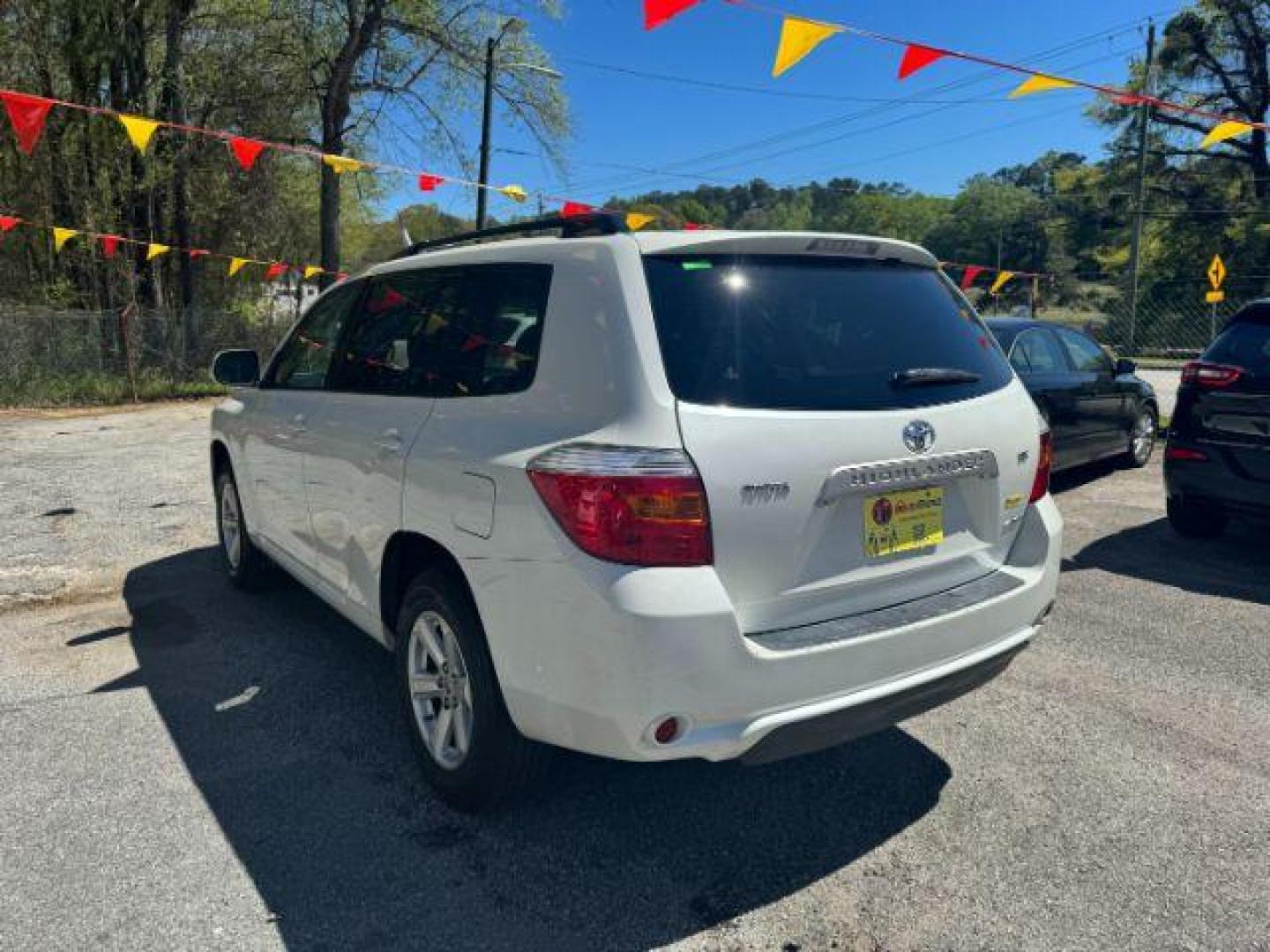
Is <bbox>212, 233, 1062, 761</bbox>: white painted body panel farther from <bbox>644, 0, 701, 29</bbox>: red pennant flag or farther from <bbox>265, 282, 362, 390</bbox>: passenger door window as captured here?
<bbox>644, 0, 701, 29</bbox>: red pennant flag

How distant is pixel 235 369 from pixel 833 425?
3.61 meters

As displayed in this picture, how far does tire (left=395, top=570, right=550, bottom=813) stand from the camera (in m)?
2.65

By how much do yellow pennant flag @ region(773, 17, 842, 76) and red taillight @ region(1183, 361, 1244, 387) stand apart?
370 centimetres

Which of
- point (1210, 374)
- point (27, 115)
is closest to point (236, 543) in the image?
point (1210, 374)

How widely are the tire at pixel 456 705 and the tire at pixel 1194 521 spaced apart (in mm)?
5274

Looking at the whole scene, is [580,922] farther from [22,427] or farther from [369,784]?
[22,427]

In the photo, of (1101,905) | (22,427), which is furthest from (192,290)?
(1101,905)

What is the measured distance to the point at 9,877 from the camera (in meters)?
2.57

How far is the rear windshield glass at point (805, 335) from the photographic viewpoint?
243 cm

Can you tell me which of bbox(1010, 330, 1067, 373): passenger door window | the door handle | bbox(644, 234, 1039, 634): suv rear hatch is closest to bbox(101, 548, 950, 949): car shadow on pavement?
bbox(644, 234, 1039, 634): suv rear hatch

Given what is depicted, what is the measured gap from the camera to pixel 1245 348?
567 cm

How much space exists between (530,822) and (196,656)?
2279 mm

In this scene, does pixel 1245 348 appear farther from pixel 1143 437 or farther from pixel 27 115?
pixel 27 115

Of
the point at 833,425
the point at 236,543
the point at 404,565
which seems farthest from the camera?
the point at 236,543
